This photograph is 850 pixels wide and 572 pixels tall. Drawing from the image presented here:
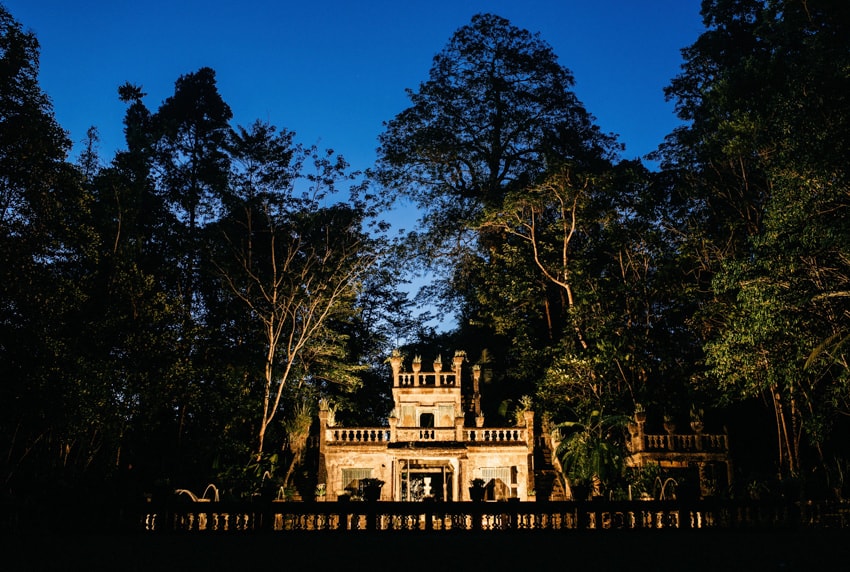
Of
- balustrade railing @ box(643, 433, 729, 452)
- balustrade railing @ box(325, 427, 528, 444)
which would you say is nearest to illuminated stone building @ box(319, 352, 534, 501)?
balustrade railing @ box(325, 427, 528, 444)

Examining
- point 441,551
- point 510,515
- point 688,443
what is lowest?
point 441,551

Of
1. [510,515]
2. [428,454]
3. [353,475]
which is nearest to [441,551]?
[510,515]

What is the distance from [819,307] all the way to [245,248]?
17.3 metres

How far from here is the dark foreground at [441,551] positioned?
7.12 m

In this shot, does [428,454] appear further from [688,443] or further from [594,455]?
[688,443]

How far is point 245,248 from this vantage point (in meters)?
23.7

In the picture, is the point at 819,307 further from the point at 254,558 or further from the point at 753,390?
the point at 254,558

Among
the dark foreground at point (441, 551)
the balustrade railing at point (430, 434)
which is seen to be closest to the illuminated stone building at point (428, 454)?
the balustrade railing at point (430, 434)

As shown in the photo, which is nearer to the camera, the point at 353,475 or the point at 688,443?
the point at 688,443

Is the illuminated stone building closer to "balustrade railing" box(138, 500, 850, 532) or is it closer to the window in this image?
the window

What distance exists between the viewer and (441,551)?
27.8 feet

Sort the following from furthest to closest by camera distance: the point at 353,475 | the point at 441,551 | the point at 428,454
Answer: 1. the point at 353,475
2. the point at 428,454
3. the point at 441,551

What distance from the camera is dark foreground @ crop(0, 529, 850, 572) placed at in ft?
23.4

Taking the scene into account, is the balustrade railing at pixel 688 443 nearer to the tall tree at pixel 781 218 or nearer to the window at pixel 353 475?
the tall tree at pixel 781 218
